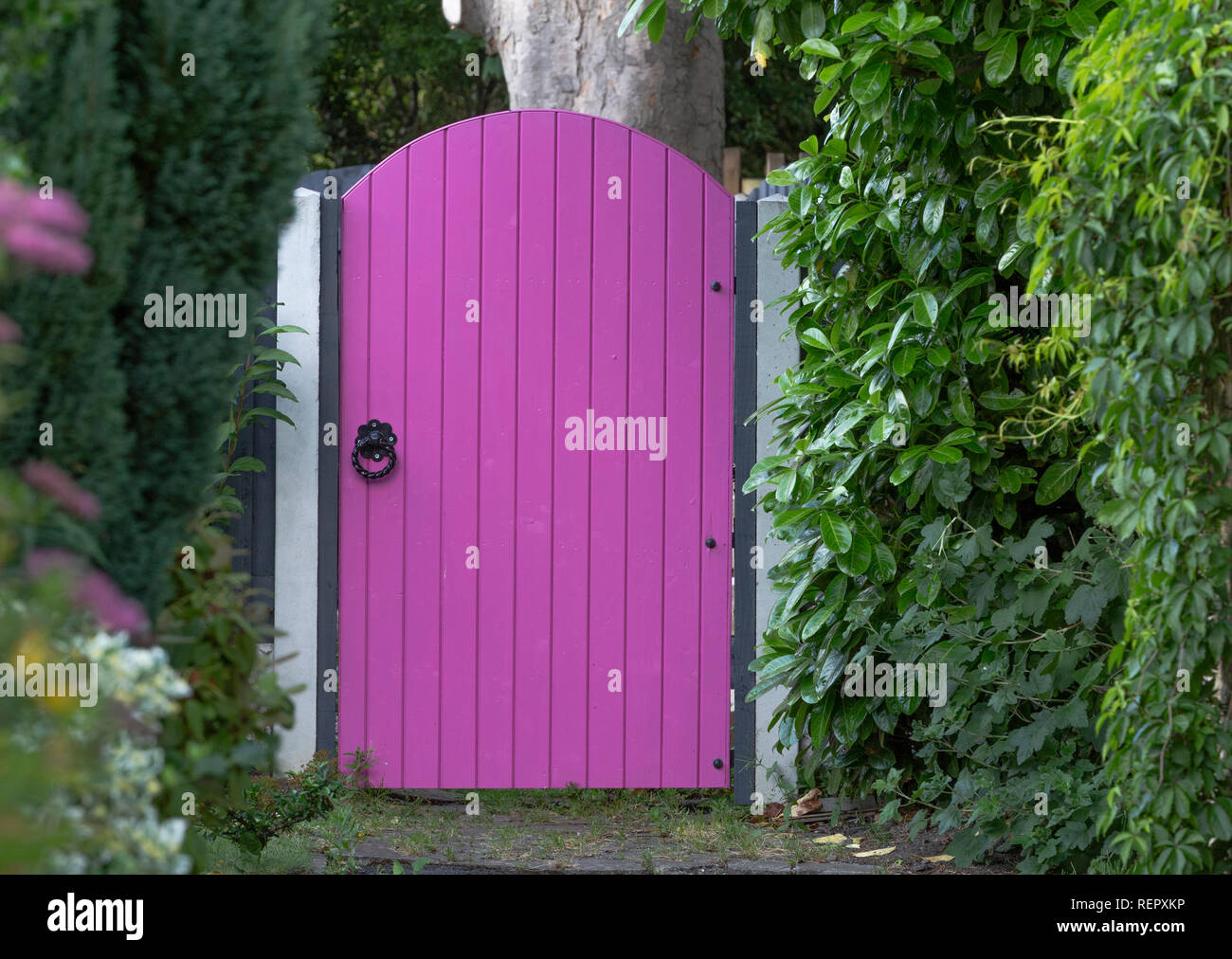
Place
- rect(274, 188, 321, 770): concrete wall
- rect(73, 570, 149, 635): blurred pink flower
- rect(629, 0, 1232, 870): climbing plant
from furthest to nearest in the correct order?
1. rect(274, 188, 321, 770): concrete wall
2. rect(629, 0, 1232, 870): climbing plant
3. rect(73, 570, 149, 635): blurred pink flower

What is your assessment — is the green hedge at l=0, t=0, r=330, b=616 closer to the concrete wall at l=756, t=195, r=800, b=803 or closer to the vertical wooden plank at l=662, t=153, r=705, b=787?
the vertical wooden plank at l=662, t=153, r=705, b=787

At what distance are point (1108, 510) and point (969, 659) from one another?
0.91 metres

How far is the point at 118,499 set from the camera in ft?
7.04

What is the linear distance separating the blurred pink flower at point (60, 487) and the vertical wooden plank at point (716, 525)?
239cm

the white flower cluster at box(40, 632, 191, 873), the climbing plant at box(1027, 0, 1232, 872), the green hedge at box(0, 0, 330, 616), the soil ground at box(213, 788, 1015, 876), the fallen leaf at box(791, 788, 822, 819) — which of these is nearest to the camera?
the white flower cluster at box(40, 632, 191, 873)

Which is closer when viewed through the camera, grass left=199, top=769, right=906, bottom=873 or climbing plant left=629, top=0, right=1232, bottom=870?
climbing plant left=629, top=0, right=1232, bottom=870

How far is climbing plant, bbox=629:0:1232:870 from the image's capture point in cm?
312

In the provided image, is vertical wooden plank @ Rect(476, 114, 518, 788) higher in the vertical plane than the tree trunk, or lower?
lower

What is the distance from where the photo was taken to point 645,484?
413cm

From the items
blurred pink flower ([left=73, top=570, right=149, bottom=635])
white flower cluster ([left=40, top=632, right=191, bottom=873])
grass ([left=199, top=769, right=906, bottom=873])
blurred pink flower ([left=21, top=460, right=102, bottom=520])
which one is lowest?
grass ([left=199, top=769, right=906, bottom=873])

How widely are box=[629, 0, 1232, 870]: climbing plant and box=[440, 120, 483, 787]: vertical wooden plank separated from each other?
987mm

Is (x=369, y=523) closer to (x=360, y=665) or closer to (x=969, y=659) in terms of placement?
(x=360, y=665)

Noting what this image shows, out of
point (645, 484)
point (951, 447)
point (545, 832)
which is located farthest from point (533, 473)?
point (951, 447)

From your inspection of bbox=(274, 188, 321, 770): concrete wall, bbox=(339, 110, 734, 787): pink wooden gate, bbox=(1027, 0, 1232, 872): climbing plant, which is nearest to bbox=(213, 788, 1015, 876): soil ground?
bbox=(339, 110, 734, 787): pink wooden gate
